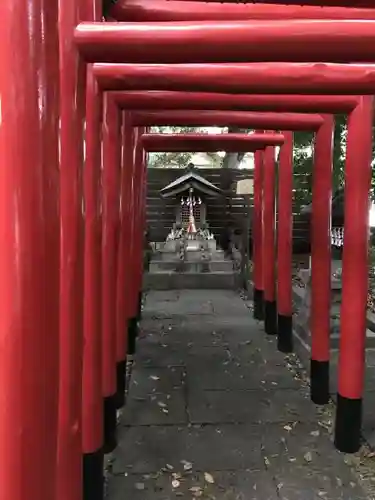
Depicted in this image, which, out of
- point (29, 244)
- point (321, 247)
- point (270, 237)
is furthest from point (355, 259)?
point (270, 237)

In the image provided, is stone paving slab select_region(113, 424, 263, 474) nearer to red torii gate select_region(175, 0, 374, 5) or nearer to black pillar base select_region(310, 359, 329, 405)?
black pillar base select_region(310, 359, 329, 405)

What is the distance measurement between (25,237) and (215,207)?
15148 mm

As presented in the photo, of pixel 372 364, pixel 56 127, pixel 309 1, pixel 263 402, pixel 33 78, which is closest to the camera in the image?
pixel 33 78

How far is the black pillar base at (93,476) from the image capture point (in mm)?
3260

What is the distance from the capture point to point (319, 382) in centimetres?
495

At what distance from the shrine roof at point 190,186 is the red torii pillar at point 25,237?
12230 mm

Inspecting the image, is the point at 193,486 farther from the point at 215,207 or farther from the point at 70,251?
the point at 215,207

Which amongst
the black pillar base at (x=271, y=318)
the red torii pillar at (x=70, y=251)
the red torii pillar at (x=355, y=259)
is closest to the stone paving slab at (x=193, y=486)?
the red torii pillar at (x=355, y=259)

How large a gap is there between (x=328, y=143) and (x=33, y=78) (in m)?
3.83

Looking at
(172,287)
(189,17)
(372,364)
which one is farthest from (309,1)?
(172,287)

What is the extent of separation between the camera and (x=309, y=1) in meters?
2.68

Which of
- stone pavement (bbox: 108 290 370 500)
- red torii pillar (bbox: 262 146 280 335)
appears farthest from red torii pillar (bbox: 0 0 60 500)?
red torii pillar (bbox: 262 146 280 335)

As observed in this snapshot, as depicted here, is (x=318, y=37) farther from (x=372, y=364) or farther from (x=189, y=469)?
(x=372, y=364)

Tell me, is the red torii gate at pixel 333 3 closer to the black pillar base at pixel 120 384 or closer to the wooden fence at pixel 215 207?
the black pillar base at pixel 120 384
